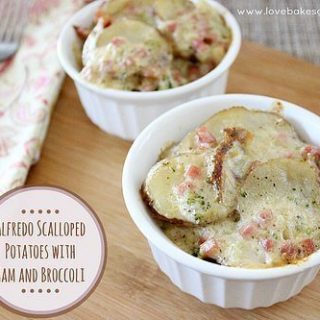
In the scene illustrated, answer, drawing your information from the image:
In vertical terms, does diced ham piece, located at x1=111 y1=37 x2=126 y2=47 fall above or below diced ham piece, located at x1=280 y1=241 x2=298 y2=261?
above

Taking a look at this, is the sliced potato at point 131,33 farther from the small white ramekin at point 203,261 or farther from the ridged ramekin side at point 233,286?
the ridged ramekin side at point 233,286

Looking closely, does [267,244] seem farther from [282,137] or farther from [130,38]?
[130,38]

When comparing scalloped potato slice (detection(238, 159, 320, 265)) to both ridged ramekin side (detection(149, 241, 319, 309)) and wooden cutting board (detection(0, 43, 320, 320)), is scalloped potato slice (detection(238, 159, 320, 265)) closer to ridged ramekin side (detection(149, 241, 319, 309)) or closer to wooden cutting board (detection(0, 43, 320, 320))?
ridged ramekin side (detection(149, 241, 319, 309))

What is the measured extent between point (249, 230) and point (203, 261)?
0.12 metres

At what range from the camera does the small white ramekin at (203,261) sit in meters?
1.26

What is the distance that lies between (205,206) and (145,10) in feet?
2.68

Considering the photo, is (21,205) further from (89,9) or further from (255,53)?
(255,53)

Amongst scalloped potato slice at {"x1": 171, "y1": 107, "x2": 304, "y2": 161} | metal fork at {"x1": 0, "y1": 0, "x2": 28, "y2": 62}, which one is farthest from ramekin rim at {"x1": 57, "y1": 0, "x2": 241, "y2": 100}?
metal fork at {"x1": 0, "y1": 0, "x2": 28, "y2": 62}

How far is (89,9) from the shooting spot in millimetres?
2037

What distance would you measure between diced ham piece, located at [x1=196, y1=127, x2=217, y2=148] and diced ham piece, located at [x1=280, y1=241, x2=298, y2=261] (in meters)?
0.32

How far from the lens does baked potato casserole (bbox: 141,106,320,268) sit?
1.29 m

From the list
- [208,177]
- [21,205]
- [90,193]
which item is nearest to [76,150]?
[90,193]

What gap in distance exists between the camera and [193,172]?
1.38 m

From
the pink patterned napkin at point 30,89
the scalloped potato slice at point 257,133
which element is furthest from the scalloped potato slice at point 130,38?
the scalloped potato slice at point 257,133
